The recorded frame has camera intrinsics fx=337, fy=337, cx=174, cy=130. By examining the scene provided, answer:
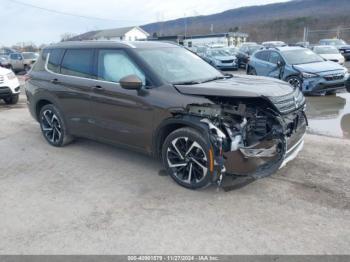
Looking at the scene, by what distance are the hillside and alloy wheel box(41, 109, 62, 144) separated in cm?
5047

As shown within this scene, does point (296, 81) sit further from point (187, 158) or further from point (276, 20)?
Result: point (276, 20)

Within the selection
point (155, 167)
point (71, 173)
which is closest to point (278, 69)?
point (155, 167)

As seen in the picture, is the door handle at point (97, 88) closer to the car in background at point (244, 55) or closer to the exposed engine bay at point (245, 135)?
the exposed engine bay at point (245, 135)

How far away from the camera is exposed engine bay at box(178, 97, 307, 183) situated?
3895mm

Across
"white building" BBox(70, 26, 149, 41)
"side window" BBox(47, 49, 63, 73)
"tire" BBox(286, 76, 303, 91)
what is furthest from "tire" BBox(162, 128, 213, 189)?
"white building" BBox(70, 26, 149, 41)

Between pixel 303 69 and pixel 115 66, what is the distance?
7.60 m

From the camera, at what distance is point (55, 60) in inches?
235

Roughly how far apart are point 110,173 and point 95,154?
96 centimetres

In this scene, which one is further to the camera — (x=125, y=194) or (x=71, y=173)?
(x=71, y=173)

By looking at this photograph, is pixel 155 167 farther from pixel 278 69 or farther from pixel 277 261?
pixel 278 69

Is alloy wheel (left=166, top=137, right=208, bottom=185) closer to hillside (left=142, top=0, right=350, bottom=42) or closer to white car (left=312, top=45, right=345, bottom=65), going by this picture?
white car (left=312, top=45, right=345, bottom=65)

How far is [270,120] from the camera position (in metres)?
4.09

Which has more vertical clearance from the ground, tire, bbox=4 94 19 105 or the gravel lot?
tire, bbox=4 94 19 105

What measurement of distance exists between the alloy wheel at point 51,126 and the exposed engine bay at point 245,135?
2972 millimetres
